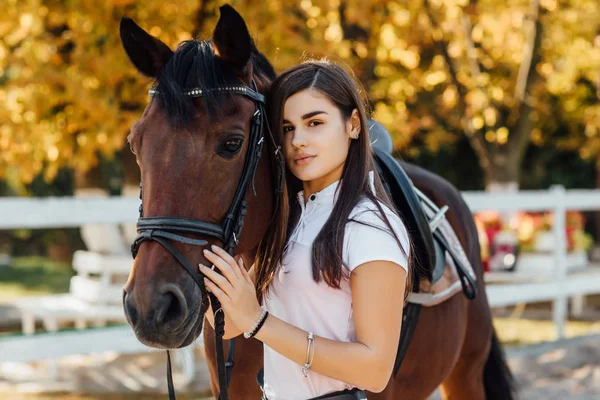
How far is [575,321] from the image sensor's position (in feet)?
30.8

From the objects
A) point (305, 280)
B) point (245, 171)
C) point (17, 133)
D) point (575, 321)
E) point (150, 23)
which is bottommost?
point (575, 321)

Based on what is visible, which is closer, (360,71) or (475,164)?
(360,71)

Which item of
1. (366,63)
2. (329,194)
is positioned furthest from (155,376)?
(366,63)

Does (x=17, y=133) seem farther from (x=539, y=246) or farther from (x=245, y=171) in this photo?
(x=539, y=246)

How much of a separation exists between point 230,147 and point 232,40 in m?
0.27

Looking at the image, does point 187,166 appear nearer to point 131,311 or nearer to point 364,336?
point 131,311

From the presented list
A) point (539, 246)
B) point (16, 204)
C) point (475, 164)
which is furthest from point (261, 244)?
point (475, 164)

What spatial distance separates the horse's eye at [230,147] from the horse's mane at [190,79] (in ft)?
0.25

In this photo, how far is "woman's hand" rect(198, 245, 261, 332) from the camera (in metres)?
1.61

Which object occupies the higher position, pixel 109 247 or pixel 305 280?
pixel 109 247

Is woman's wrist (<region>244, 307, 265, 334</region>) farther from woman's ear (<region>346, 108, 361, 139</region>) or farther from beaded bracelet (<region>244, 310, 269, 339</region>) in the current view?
woman's ear (<region>346, 108, 361, 139</region>)

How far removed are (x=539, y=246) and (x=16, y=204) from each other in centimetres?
608

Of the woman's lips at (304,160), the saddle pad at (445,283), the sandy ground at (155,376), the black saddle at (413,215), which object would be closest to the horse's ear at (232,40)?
the woman's lips at (304,160)

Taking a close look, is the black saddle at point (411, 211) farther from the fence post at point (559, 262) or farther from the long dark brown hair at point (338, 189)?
the fence post at point (559, 262)
